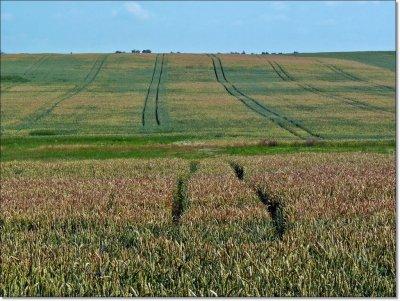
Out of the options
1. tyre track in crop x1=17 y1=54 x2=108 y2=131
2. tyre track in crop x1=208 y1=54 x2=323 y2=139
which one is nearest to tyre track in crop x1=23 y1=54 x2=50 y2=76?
tyre track in crop x1=17 y1=54 x2=108 y2=131

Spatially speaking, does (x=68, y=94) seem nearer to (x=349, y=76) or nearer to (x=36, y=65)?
(x=36, y=65)

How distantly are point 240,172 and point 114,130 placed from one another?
1254 inches

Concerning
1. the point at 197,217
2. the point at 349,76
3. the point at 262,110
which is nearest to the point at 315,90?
the point at 349,76

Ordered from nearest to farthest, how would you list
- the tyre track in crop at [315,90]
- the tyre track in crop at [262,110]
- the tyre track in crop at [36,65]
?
1. the tyre track in crop at [262,110]
2. the tyre track in crop at [315,90]
3. the tyre track in crop at [36,65]

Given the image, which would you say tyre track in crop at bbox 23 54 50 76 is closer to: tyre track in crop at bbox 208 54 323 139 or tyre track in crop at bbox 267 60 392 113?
tyre track in crop at bbox 208 54 323 139

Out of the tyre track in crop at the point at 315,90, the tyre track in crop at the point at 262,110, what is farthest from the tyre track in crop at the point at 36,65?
the tyre track in crop at the point at 315,90

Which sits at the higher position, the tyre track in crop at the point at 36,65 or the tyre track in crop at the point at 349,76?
the tyre track in crop at the point at 36,65

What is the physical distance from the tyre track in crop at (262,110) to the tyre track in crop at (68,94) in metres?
17.2

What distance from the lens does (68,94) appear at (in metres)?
80.1

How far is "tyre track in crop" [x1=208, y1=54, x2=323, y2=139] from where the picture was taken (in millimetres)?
54312

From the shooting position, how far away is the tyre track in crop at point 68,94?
62.7 meters

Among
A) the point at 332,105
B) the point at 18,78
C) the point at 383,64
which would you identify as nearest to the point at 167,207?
the point at 332,105

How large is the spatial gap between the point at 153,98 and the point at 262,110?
Result: 564 inches

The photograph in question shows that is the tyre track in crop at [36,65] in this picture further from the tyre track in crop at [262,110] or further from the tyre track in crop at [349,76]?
the tyre track in crop at [349,76]
